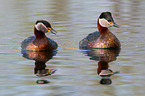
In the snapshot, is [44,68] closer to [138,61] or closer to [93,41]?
[138,61]

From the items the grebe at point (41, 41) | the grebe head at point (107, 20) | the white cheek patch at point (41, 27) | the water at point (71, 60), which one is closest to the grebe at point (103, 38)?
the grebe head at point (107, 20)

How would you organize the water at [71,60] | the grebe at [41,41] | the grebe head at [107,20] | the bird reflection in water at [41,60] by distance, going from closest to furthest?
the water at [71,60] < the bird reflection in water at [41,60] < the grebe at [41,41] < the grebe head at [107,20]

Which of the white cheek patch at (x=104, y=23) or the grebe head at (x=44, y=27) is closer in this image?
the grebe head at (x=44, y=27)

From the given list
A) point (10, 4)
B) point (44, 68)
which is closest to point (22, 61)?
point (44, 68)

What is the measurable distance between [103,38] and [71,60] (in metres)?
2.88

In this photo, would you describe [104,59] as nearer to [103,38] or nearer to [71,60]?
[71,60]

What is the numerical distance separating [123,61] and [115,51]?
6.41 feet

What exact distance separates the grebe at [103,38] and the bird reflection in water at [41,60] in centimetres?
169

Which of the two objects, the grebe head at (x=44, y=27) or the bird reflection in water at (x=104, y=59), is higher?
the grebe head at (x=44, y=27)

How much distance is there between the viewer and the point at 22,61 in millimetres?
13281

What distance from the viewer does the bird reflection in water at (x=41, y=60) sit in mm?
11578

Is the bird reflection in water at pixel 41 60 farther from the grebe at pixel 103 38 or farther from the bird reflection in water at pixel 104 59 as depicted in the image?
the grebe at pixel 103 38

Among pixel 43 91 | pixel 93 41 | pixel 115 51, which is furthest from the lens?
pixel 93 41

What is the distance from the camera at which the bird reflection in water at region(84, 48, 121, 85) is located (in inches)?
431
